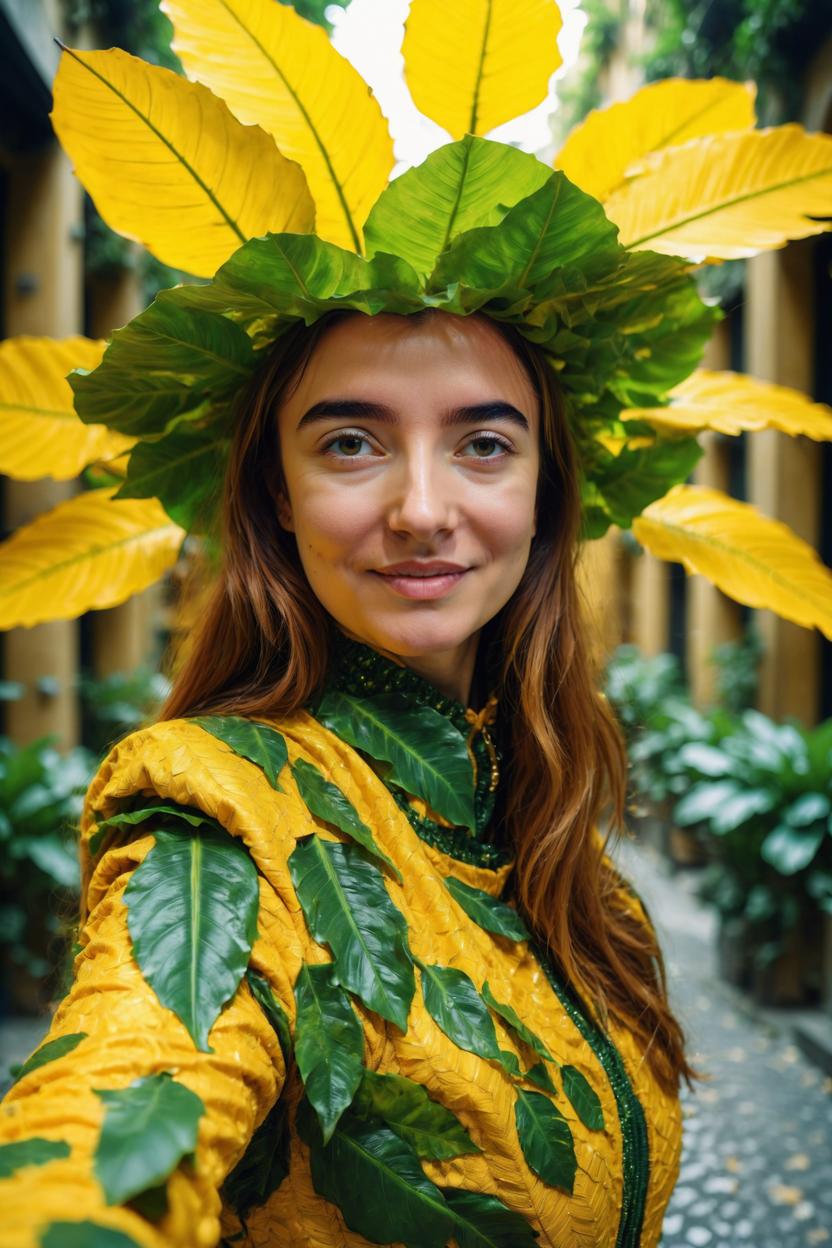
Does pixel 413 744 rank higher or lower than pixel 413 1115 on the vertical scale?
higher

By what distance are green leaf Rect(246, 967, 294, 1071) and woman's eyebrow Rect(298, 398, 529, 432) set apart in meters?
0.70

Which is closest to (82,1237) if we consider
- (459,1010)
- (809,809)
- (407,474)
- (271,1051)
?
(271,1051)

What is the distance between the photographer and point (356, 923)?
113 cm

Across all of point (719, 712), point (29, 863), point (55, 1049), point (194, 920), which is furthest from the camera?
point (719, 712)

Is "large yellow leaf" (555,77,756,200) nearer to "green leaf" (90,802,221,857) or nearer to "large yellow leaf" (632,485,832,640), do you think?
"large yellow leaf" (632,485,832,640)

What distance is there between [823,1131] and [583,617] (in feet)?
11.7

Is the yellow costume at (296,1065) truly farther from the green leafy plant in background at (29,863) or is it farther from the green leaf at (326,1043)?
the green leafy plant in background at (29,863)

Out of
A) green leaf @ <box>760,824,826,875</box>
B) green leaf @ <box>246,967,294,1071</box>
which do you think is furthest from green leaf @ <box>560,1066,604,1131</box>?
green leaf @ <box>760,824,826,875</box>

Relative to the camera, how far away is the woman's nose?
1282 mm

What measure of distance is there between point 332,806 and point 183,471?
62 cm

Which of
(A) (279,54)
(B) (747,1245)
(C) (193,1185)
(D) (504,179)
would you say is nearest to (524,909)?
(C) (193,1185)

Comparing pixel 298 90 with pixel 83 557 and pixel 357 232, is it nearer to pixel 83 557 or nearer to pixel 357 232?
pixel 357 232

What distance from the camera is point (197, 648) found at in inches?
58.7

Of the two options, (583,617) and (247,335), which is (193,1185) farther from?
(583,617)
